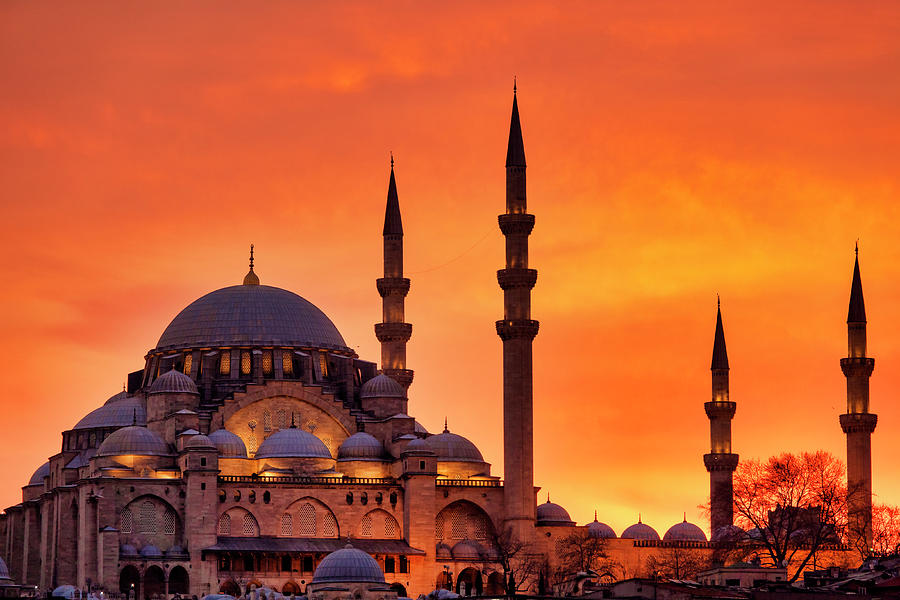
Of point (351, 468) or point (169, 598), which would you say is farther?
point (351, 468)

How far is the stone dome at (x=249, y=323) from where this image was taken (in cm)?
9362

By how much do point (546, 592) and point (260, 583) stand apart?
38.4 ft

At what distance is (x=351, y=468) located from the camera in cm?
8738

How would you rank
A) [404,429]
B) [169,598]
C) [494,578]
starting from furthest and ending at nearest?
[404,429] → [494,578] → [169,598]

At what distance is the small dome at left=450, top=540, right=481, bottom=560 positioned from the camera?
3329 inches

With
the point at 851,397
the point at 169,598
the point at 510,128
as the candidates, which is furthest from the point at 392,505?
the point at 851,397

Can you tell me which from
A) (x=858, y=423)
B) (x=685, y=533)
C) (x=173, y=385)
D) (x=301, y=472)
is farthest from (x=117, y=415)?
(x=858, y=423)

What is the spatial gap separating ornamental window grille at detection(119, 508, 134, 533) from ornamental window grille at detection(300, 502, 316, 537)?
718 centimetres

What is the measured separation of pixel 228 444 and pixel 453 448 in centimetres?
1010

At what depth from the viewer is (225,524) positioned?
272 feet

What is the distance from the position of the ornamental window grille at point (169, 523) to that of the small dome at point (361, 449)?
9.13m

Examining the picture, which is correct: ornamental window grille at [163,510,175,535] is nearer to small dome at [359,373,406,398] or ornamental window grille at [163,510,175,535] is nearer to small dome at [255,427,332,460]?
small dome at [255,427,332,460]

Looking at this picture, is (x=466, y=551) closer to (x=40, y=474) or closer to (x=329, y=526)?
(x=329, y=526)

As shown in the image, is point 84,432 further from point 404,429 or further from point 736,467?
point 736,467
